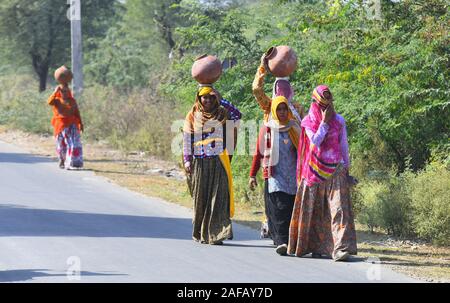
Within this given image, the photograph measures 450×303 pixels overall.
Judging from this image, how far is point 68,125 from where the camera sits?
21.4 metres

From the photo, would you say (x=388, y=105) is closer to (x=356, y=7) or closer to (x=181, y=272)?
(x=356, y=7)

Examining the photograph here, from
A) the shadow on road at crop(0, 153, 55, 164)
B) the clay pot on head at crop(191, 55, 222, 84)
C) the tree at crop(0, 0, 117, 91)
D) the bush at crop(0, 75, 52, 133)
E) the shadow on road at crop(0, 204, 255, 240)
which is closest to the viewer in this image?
the clay pot on head at crop(191, 55, 222, 84)

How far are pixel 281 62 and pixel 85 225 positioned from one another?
359 centimetres

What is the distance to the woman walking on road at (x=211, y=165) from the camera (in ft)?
41.0

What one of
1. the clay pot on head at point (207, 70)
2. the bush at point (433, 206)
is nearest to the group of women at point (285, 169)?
the clay pot on head at point (207, 70)

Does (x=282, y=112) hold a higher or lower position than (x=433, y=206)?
higher

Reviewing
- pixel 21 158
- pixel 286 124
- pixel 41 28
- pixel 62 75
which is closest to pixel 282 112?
pixel 286 124

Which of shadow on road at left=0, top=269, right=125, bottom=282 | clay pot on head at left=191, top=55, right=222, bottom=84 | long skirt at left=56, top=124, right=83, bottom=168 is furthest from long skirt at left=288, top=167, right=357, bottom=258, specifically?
long skirt at left=56, top=124, right=83, bottom=168

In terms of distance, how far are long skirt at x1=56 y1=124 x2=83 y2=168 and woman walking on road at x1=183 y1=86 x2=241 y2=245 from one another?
8.84 meters

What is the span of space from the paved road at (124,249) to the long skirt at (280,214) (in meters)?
0.22

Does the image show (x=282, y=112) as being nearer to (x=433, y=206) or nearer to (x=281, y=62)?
(x=281, y=62)

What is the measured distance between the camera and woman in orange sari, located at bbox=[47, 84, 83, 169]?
837 inches

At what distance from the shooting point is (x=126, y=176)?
20328 millimetres

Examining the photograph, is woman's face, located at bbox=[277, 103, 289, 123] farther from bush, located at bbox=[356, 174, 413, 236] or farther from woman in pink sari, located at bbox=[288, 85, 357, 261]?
bush, located at bbox=[356, 174, 413, 236]
